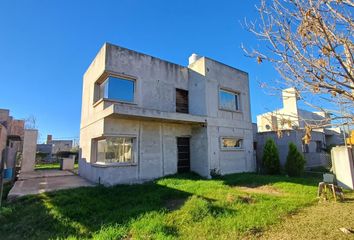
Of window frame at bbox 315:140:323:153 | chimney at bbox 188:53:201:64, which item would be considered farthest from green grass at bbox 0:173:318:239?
window frame at bbox 315:140:323:153

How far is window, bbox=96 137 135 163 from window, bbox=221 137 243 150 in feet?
18.9

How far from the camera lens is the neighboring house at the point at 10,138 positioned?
380 inches

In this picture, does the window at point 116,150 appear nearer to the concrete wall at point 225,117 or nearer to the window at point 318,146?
the concrete wall at point 225,117

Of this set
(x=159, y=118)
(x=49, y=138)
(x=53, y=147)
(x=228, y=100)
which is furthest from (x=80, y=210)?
(x=49, y=138)

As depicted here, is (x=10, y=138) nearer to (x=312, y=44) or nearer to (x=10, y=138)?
(x=10, y=138)

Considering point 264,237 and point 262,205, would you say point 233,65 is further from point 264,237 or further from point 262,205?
point 264,237

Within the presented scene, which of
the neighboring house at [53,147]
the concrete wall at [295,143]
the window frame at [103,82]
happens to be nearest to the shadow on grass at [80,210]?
the window frame at [103,82]

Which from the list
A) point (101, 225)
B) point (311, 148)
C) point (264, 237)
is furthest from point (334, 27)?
point (311, 148)

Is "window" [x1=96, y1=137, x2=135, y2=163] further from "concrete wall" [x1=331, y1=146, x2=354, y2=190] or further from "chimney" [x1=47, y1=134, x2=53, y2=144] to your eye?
"chimney" [x1=47, y1=134, x2=53, y2=144]

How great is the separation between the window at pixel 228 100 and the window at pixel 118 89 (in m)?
5.75

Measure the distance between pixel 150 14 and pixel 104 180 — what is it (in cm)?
786

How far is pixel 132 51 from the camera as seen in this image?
12164 millimetres

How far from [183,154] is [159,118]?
3.36m

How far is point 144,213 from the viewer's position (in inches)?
251
